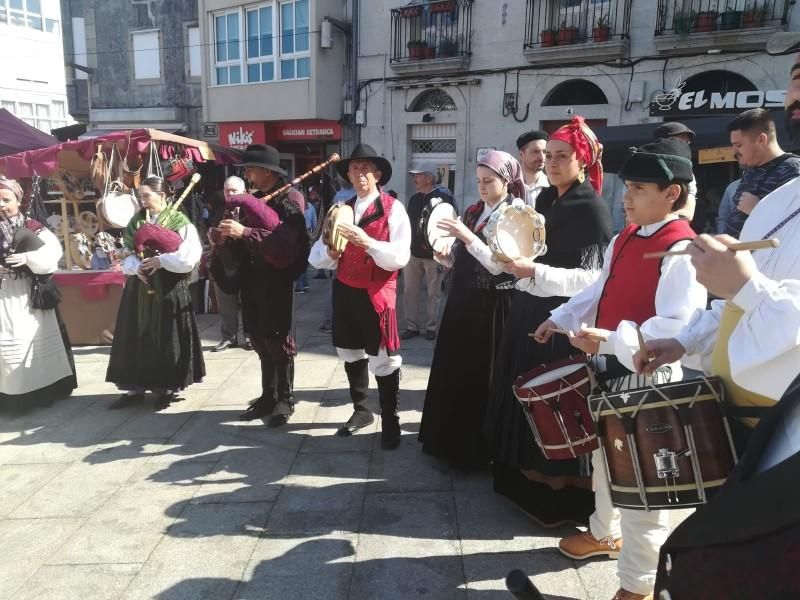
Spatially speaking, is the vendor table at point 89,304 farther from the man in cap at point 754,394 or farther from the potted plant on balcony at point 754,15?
the potted plant on balcony at point 754,15

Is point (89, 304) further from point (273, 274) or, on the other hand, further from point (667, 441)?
point (667, 441)

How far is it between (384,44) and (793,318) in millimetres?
13892

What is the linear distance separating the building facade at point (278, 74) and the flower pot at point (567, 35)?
5.69 meters

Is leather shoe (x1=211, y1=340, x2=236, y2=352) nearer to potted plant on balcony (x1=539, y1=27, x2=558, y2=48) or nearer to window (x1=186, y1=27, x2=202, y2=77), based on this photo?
potted plant on balcony (x1=539, y1=27, x2=558, y2=48)

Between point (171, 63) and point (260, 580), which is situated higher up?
point (171, 63)

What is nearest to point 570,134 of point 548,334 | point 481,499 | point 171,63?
point 548,334

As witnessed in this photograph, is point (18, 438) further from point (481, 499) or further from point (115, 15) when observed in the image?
point (115, 15)

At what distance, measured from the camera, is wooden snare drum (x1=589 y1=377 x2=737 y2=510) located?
62.5 inches

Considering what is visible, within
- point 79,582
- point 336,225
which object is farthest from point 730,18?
point 79,582

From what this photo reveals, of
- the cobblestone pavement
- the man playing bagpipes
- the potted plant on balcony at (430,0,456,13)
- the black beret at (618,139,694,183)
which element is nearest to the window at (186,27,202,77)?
the potted plant on balcony at (430,0,456,13)

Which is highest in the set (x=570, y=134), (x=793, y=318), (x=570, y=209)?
(x=570, y=134)

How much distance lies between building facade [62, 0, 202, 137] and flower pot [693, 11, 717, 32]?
14201mm

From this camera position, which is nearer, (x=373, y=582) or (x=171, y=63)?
(x=373, y=582)

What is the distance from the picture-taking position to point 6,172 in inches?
296
